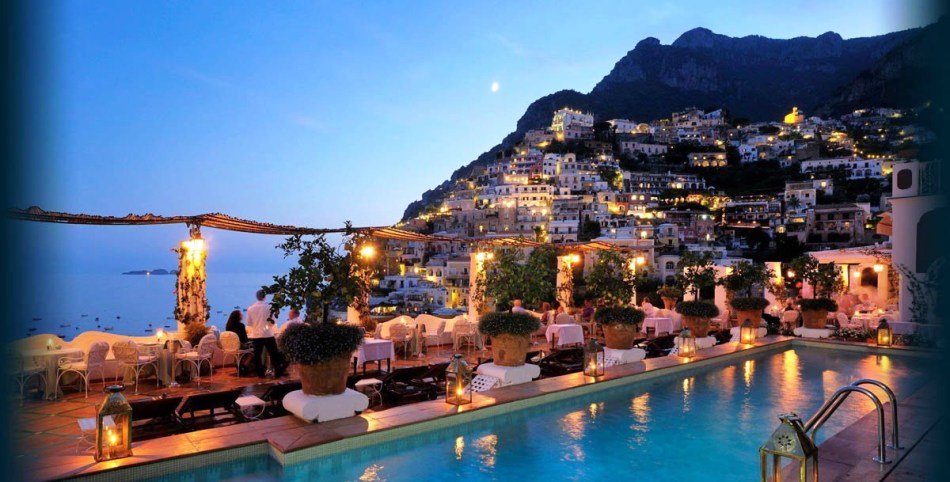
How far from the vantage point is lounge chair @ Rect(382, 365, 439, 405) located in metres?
8.01

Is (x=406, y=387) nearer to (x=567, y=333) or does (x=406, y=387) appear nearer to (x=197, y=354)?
(x=197, y=354)

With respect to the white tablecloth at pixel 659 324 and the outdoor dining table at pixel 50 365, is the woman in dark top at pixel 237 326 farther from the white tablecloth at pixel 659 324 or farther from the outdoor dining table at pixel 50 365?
the white tablecloth at pixel 659 324

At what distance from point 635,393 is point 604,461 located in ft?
10.3

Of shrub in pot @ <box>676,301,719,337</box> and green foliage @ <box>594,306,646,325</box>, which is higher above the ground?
green foliage @ <box>594,306,646,325</box>

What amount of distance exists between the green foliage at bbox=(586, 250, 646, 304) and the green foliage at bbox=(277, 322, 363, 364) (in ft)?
23.1

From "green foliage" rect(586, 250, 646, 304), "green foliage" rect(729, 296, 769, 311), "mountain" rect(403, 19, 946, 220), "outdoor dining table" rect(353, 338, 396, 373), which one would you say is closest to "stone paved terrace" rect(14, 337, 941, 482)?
"outdoor dining table" rect(353, 338, 396, 373)

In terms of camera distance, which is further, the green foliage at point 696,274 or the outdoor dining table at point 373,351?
the green foliage at point 696,274

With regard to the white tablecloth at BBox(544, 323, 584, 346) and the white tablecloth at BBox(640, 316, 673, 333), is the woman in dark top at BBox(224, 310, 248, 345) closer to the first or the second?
the white tablecloth at BBox(544, 323, 584, 346)

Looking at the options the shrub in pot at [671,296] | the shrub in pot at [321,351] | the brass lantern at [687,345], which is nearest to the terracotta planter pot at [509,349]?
the shrub in pot at [321,351]

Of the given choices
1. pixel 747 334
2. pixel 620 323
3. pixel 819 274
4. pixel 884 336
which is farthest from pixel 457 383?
pixel 819 274

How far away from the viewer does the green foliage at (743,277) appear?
54.3 feet

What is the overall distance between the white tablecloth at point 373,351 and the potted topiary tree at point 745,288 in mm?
10063

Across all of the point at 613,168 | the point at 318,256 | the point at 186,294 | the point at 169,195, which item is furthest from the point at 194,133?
the point at 613,168

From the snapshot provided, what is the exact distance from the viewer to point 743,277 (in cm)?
1672
